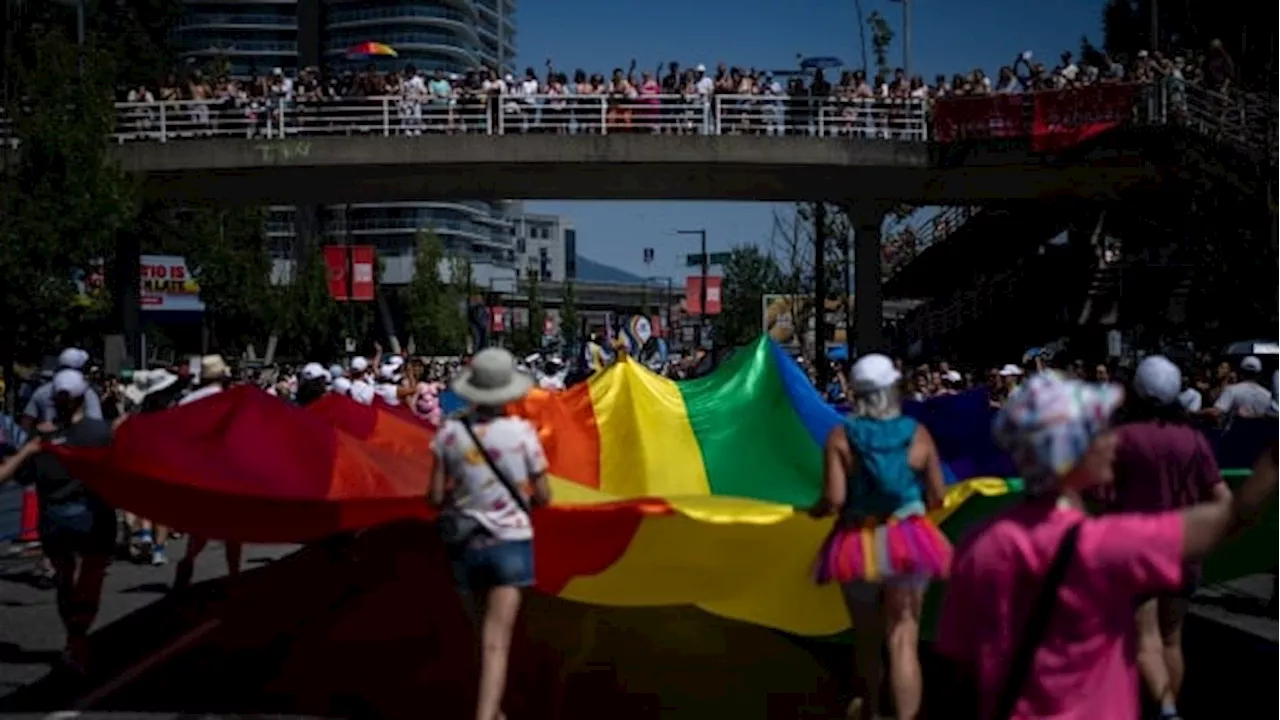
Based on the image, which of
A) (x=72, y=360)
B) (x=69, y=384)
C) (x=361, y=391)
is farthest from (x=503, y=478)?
(x=361, y=391)

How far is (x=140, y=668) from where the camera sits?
1079 cm

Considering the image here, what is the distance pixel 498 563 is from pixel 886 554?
1682 mm

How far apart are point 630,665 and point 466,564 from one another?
9.24ft

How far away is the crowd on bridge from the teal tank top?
98.7ft

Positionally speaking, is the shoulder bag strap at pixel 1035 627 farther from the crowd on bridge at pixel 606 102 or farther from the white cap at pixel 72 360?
the crowd on bridge at pixel 606 102

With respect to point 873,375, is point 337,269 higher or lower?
higher

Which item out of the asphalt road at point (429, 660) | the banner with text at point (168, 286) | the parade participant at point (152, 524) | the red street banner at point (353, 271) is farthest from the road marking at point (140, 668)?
the banner with text at point (168, 286)

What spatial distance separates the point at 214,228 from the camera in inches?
2347

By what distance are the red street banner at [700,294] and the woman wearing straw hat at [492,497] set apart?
54513mm

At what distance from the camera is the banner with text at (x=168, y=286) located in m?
64.0

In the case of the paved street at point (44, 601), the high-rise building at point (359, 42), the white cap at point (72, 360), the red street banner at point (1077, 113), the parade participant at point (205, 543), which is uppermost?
the high-rise building at point (359, 42)

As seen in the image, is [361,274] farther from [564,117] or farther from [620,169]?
[620,169]

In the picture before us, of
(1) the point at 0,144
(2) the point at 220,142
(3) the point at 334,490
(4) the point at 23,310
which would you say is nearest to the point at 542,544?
(3) the point at 334,490

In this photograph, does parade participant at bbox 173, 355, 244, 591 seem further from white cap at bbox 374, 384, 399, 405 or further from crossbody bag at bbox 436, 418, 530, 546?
white cap at bbox 374, 384, 399, 405
